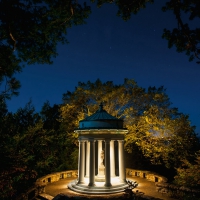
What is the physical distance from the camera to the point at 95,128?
58.7 ft

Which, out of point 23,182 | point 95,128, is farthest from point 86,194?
point 23,182

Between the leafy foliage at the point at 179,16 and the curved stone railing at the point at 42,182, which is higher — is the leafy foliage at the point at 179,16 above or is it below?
above

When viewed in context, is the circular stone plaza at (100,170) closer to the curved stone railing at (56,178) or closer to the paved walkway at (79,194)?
the paved walkway at (79,194)

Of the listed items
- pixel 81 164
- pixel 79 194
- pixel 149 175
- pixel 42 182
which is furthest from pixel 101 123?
pixel 149 175

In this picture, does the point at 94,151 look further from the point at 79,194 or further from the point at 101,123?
the point at 79,194

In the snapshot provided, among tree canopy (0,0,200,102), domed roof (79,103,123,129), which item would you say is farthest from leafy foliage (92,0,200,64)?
domed roof (79,103,123,129)

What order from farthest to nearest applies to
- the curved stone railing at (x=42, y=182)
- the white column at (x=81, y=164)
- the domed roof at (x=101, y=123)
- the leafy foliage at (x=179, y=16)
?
the white column at (x=81, y=164), the domed roof at (x=101, y=123), the curved stone railing at (x=42, y=182), the leafy foliage at (x=179, y=16)

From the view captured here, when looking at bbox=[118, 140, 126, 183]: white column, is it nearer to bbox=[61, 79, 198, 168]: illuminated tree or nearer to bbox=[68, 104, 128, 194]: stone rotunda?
bbox=[68, 104, 128, 194]: stone rotunda

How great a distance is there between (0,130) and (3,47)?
6.01 meters

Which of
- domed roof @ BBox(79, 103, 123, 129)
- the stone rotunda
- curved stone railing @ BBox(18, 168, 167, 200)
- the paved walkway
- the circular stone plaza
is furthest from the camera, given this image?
domed roof @ BBox(79, 103, 123, 129)

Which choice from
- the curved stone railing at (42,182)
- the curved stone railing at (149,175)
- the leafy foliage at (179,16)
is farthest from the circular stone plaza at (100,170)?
the leafy foliage at (179,16)

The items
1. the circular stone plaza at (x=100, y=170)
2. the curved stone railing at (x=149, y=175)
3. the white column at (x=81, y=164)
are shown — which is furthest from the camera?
the curved stone railing at (x=149, y=175)

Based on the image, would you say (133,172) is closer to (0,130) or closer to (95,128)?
(95,128)

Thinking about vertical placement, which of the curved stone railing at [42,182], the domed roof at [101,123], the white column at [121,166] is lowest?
the curved stone railing at [42,182]
